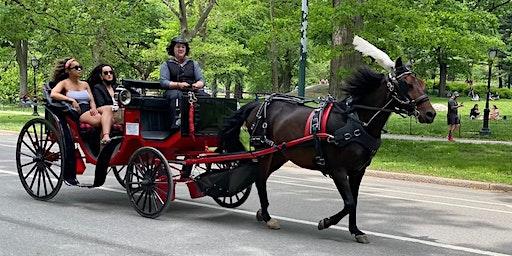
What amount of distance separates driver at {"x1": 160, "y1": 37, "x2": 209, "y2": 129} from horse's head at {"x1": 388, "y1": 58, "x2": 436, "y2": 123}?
2.84 metres

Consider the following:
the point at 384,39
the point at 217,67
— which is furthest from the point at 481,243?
the point at 217,67

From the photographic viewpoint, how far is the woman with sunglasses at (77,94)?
8773mm

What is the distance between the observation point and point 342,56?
1845 centimetres

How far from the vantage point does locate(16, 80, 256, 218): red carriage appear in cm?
793

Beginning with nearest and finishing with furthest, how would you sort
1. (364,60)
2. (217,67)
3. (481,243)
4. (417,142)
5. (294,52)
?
1. (481,243)
2. (364,60)
3. (417,142)
4. (217,67)
5. (294,52)

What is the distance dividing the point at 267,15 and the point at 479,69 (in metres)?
44.3

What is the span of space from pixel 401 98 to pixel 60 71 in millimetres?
5359

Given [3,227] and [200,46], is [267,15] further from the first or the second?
[3,227]

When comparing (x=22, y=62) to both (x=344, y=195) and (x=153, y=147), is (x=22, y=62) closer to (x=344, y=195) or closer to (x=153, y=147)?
(x=153, y=147)

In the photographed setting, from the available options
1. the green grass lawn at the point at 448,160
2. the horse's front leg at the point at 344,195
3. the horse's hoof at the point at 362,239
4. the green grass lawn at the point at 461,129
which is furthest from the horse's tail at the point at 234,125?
the green grass lawn at the point at 461,129

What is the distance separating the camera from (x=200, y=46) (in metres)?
36.1

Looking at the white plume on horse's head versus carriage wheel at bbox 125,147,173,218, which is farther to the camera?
carriage wheel at bbox 125,147,173,218

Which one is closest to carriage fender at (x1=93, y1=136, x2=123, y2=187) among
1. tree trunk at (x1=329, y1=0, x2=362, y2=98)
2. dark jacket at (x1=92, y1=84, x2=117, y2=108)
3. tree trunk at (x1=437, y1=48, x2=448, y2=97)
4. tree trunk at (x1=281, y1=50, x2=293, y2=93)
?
dark jacket at (x1=92, y1=84, x2=117, y2=108)

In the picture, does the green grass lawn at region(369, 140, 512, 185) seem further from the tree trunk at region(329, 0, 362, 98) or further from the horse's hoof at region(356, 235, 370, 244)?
the horse's hoof at region(356, 235, 370, 244)
